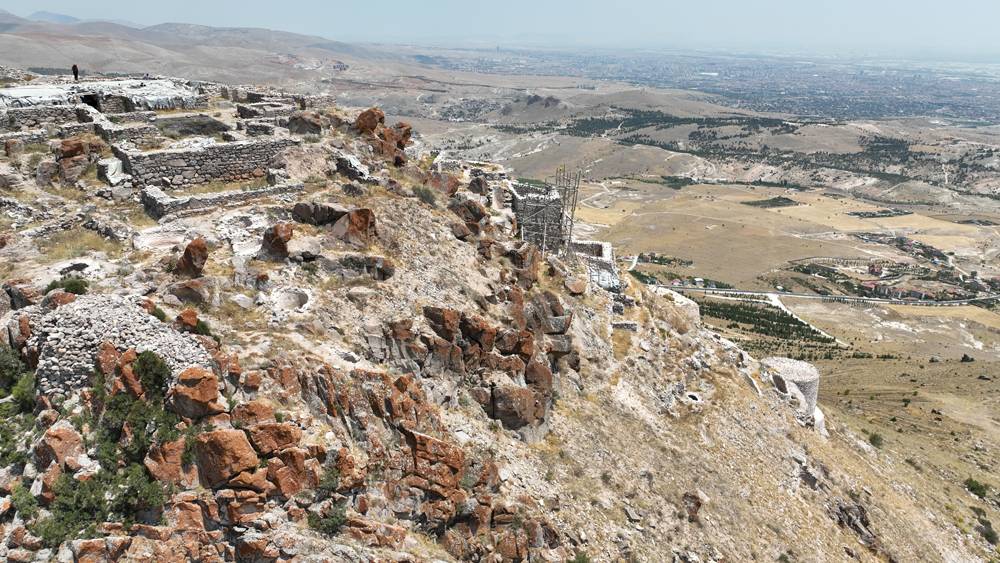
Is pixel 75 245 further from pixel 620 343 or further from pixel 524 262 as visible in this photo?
pixel 620 343

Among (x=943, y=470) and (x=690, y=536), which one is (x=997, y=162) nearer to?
(x=943, y=470)

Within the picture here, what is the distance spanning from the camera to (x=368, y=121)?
26.7 m

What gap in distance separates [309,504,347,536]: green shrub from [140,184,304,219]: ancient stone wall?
1136 centimetres

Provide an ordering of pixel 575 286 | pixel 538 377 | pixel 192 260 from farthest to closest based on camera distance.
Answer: pixel 575 286 < pixel 538 377 < pixel 192 260

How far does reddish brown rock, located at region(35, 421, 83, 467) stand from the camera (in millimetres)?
9977

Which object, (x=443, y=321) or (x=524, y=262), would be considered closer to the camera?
(x=443, y=321)

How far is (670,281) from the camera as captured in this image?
90.9m

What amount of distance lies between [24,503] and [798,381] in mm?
35826

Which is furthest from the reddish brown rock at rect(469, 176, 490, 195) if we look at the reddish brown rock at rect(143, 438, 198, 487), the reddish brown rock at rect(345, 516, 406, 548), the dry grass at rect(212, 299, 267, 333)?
the reddish brown rock at rect(143, 438, 198, 487)

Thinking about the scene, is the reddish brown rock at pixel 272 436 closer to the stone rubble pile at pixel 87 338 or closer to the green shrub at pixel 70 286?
the stone rubble pile at pixel 87 338

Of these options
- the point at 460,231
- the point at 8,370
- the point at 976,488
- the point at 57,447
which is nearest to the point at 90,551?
the point at 57,447

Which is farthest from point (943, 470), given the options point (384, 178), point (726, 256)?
point (726, 256)

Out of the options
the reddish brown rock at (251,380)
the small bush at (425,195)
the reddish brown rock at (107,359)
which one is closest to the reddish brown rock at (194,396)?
the reddish brown rock at (251,380)

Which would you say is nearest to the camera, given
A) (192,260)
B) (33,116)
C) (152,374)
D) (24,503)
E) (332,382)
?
(24,503)
